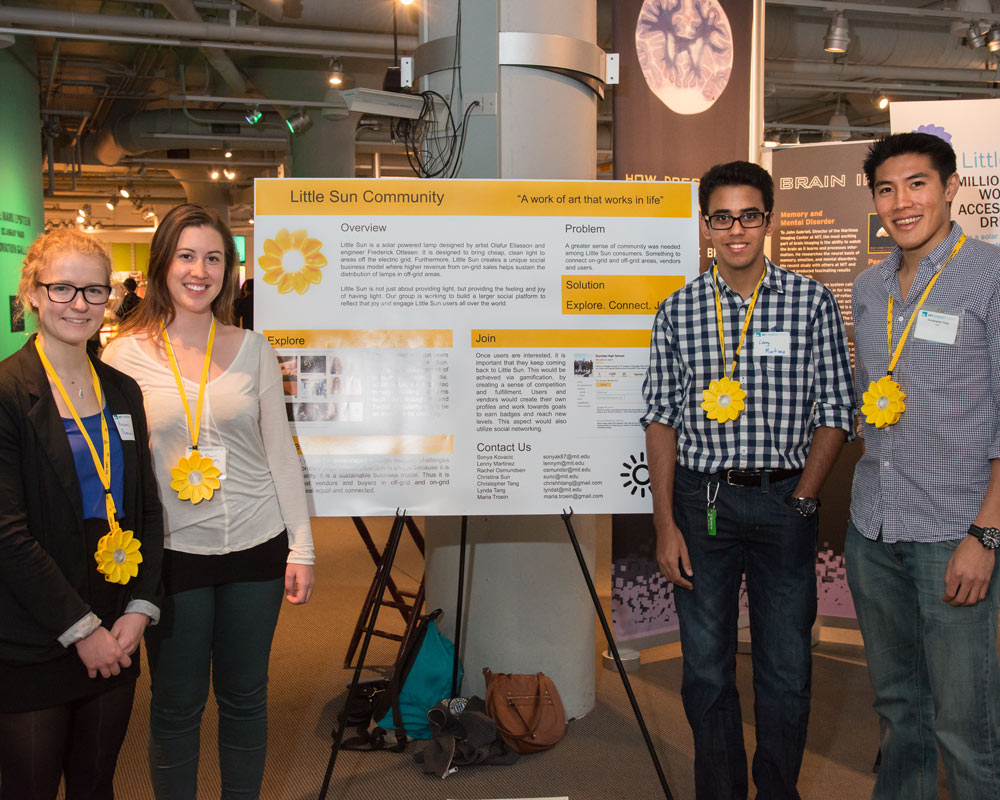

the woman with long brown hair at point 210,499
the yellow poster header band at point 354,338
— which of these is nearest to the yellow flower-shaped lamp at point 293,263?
the yellow poster header band at point 354,338

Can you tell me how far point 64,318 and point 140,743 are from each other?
2032 millimetres

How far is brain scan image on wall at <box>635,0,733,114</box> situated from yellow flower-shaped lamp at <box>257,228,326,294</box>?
181 centimetres

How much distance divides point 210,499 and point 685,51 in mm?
2745

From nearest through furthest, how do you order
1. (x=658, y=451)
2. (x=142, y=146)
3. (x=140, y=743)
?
(x=658, y=451), (x=140, y=743), (x=142, y=146)

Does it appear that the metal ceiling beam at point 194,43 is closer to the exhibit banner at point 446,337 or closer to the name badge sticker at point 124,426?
the exhibit banner at point 446,337

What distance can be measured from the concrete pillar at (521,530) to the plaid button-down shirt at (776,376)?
1168 mm

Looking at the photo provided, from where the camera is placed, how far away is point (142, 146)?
11727 millimetres

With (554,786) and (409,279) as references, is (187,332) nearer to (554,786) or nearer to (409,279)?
(409,279)

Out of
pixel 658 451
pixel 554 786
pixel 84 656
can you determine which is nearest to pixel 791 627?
pixel 658 451

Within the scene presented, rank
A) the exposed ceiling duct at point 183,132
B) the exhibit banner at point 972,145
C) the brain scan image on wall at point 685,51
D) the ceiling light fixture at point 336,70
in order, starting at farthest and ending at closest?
the exposed ceiling duct at point 183,132 < the ceiling light fixture at point 336,70 < the brain scan image on wall at point 685,51 < the exhibit banner at point 972,145

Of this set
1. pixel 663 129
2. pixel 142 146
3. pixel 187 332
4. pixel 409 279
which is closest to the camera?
pixel 187 332

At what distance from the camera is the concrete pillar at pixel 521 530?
306 centimetres

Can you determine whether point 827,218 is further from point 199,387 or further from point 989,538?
point 199,387

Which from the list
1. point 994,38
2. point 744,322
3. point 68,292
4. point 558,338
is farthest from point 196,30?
point 994,38
